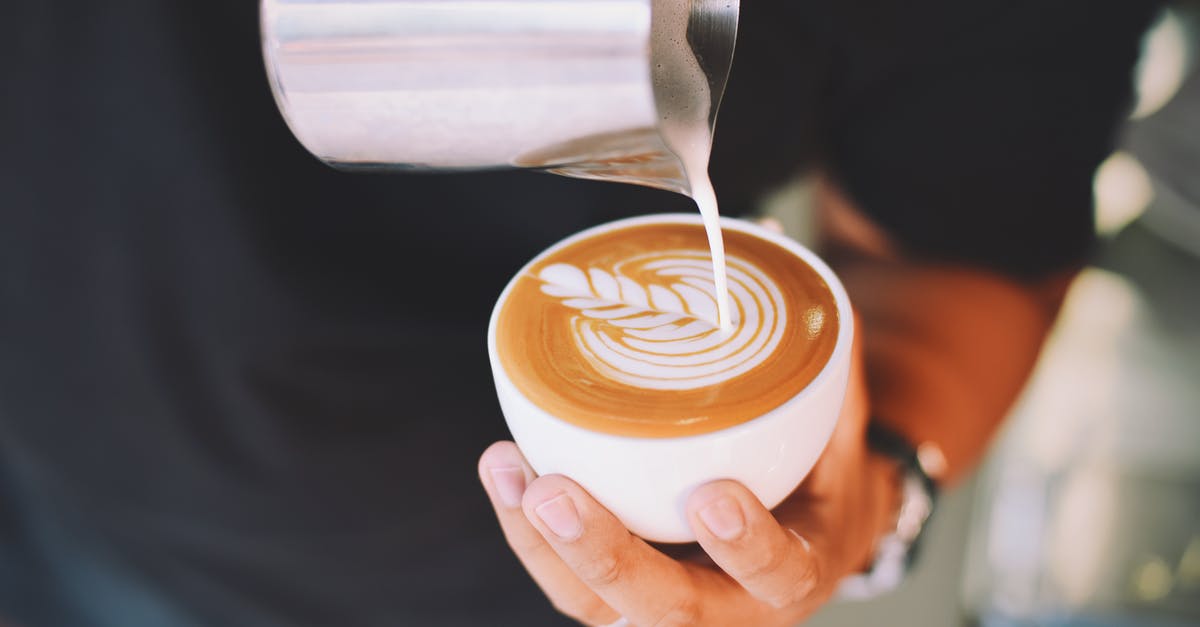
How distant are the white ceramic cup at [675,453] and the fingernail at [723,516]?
20 mm

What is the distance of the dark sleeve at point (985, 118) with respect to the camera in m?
1.05

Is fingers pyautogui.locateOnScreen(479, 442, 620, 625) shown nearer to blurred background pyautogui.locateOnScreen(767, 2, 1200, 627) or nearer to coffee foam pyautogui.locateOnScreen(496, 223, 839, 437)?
coffee foam pyautogui.locateOnScreen(496, 223, 839, 437)

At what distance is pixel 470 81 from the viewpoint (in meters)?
0.48

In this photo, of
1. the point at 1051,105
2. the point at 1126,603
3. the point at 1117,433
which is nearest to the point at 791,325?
the point at 1051,105

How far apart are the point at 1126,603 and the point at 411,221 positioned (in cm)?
183

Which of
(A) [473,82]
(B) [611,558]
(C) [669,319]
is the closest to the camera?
(A) [473,82]

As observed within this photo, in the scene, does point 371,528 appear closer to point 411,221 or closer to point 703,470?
point 411,221

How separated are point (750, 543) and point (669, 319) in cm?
20

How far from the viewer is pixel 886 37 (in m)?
1.07

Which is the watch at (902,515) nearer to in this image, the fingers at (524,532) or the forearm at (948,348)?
the forearm at (948,348)

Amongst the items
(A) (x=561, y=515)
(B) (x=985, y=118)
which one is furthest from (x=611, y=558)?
(B) (x=985, y=118)

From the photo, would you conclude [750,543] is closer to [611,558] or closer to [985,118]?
[611,558]

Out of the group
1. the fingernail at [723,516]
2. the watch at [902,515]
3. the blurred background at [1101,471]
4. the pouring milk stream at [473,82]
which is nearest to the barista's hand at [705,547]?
the fingernail at [723,516]

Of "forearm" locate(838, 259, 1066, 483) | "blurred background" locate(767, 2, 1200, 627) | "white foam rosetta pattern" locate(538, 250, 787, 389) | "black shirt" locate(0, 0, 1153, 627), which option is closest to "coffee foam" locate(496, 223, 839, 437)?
"white foam rosetta pattern" locate(538, 250, 787, 389)
